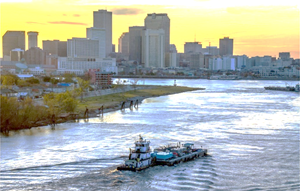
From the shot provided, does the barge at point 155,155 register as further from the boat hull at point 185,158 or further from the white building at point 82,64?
the white building at point 82,64

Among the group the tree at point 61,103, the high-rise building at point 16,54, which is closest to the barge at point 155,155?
the tree at point 61,103

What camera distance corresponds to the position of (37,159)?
33.5 ft

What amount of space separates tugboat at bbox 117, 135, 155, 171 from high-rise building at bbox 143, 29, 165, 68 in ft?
353

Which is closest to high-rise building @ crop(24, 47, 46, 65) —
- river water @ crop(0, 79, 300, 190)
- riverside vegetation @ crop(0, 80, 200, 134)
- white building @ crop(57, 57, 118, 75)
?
white building @ crop(57, 57, 118, 75)

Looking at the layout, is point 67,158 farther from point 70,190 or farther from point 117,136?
point 117,136

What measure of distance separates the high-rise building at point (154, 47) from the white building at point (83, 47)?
19.8 metres

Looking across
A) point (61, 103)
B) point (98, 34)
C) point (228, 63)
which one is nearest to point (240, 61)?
point (228, 63)

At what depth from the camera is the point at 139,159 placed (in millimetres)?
9492

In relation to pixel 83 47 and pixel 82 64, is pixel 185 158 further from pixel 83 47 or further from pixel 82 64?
pixel 83 47

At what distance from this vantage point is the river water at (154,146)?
8.59 metres

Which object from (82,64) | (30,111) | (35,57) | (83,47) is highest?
(83,47)

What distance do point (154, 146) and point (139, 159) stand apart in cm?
231

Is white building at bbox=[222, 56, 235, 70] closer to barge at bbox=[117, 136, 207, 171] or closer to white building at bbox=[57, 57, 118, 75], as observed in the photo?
white building at bbox=[57, 57, 118, 75]

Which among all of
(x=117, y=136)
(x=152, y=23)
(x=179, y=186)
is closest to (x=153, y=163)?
(x=179, y=186)
